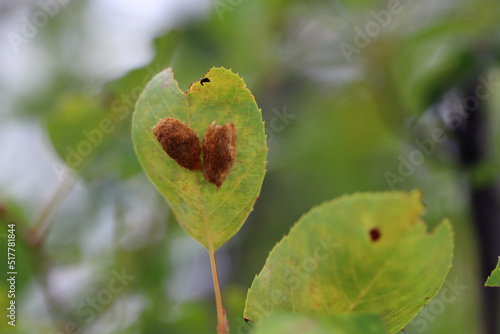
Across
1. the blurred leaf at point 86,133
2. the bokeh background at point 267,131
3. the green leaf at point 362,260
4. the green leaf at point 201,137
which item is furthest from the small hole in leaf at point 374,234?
the blurred leaf at point 86,133

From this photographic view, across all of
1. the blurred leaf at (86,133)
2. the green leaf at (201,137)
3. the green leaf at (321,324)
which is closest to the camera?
the green leaf at (321,324)

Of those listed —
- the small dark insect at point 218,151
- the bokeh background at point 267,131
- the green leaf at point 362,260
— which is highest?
the small dark insect at point 218,151

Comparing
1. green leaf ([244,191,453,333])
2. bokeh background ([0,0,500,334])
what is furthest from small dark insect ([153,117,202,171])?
bokeh background ([0,0,500,334])

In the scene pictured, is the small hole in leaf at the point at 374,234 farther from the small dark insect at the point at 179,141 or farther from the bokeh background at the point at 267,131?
the bokeh background at the point at 267,131

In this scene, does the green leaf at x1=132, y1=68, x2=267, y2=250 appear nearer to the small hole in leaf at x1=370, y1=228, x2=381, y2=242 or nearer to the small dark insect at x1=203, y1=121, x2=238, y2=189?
the small dark insect at x1=203, y1=121, x2=238, y2=189

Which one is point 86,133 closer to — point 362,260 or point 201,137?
point 201,137

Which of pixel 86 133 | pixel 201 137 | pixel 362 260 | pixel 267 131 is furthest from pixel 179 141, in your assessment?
pixel 267 131
